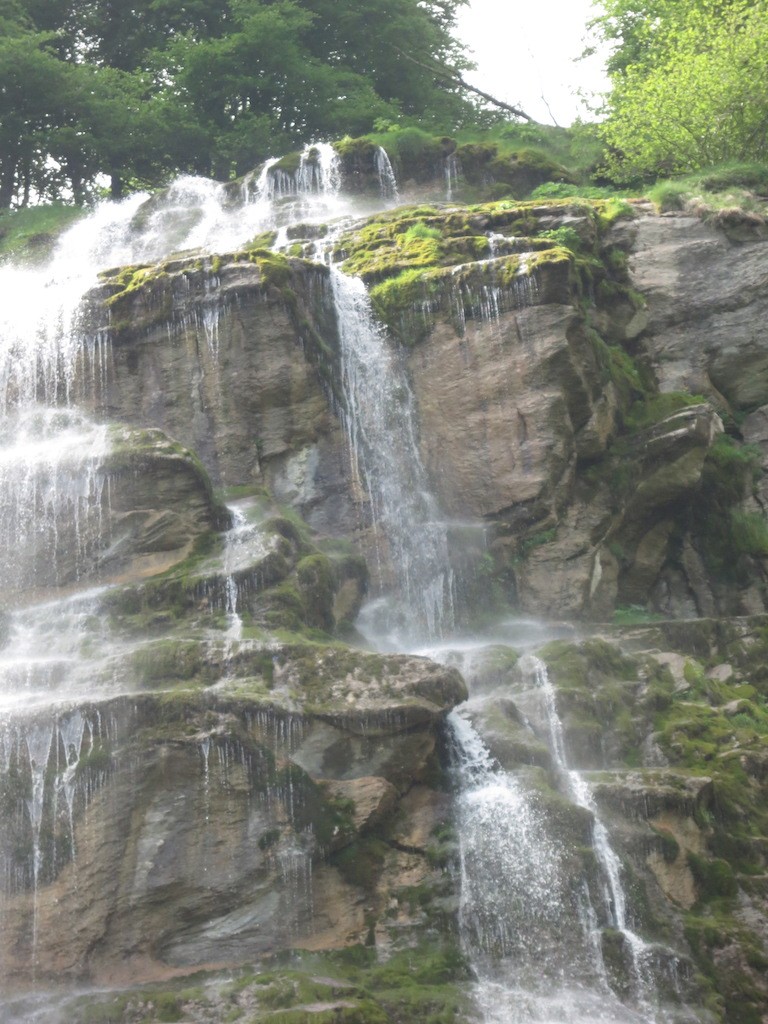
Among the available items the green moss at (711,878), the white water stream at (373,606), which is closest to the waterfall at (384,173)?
the white water stream at (373,606)

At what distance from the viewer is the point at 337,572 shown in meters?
14.9

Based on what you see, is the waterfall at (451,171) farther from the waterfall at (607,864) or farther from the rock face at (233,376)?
the waterfall at (607,864)

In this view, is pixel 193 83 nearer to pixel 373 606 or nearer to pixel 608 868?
pixel 373 606

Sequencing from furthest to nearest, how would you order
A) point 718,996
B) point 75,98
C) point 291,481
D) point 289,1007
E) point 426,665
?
point 75,98 < point 291,481 < point 426,665 < point 718,996 < point 289,1007

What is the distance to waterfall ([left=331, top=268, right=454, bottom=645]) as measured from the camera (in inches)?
643

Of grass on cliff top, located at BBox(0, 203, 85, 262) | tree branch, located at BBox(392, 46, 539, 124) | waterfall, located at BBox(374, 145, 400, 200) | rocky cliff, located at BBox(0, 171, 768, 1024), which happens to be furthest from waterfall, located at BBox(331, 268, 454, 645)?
tree branch, located at BBox(392, 46, 539, 124)

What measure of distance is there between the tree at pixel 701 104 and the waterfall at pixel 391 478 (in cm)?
951

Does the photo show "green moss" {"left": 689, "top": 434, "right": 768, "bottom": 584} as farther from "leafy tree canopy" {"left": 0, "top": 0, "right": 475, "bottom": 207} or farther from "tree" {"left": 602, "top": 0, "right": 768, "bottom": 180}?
"leafy tree canopy" {"left": 0, "top": 0, "right": 475, "bottom": 207}

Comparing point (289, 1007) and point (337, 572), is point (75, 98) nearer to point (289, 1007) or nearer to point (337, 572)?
point (337, 572)

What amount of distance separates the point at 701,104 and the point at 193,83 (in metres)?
13.1

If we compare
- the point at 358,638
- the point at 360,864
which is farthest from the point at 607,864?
the point at 358,638

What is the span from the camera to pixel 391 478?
17.4 metres

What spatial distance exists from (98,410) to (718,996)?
37.8 feet

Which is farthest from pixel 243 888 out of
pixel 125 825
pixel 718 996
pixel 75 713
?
pixel 718 996
